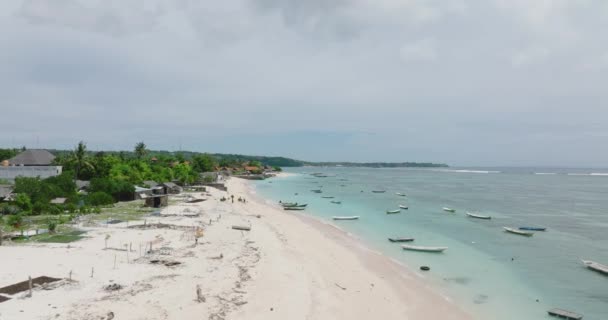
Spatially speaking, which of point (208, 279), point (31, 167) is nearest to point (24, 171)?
point (31, 167)

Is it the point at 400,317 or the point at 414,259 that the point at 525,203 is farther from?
the point at 400,317

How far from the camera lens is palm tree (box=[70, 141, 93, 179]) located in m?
58.4

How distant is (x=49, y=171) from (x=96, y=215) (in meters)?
22.7

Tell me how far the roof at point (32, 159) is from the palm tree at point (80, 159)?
3.56 meters

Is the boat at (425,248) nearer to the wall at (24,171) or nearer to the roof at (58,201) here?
the roof at (58,201)

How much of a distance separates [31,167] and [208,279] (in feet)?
157

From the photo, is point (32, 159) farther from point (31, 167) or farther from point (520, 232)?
point (520, 232)

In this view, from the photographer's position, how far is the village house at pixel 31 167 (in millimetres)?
52750

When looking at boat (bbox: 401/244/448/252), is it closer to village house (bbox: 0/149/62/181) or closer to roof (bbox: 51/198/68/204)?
roof (bbox: 51/198/68/204)

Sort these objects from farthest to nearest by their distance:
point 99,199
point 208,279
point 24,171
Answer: point 24,171 → point 99,199 → point 208,279

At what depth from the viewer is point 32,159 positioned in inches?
2274

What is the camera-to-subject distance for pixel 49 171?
53.9 m

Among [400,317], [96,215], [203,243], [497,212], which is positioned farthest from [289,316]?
[497,212]

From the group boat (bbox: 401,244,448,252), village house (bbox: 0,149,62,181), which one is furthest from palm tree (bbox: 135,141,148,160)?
boat (bbox: 401,244,448,252)
